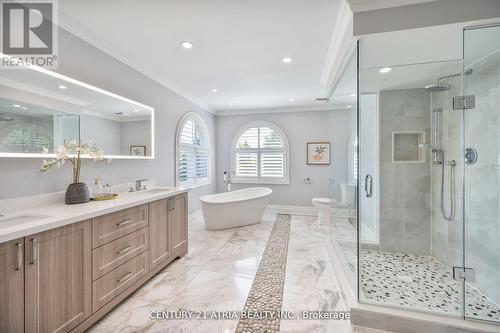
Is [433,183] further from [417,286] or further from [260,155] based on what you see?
[260,155]

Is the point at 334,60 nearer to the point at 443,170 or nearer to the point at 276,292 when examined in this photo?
the point at 443,170

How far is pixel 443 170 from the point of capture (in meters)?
2.57

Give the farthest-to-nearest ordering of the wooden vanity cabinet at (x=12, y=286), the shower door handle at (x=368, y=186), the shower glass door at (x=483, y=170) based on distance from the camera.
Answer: the shower door handle at (x=368, y=186)
the shower glass door at (x=483, y=170)
the wooden vanity cabinet at (x=12, y=286)

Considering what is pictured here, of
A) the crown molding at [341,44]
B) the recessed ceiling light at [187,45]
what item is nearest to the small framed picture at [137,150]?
the recessed ceiling light at [187,45]

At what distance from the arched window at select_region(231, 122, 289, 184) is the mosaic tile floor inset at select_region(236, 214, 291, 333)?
218 cm

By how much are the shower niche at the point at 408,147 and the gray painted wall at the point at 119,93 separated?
3.44 meters

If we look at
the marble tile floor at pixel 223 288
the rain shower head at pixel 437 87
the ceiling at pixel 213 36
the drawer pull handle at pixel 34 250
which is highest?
the ceiling at pixel 213 36

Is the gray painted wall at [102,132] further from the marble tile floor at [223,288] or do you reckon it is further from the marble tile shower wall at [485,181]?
the marble tile shower wall at [485,181]

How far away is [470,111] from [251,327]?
2.93 metres

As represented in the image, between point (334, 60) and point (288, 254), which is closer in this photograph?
point (334, 60)

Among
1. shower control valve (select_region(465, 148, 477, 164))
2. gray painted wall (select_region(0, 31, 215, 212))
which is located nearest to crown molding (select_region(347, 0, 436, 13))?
shower control valve (select_region(465, 148, 477, 164))

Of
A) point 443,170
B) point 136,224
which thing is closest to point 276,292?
point 136,224

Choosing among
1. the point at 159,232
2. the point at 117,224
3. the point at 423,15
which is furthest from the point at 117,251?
the point at 423,15

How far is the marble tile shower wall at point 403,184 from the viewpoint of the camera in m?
2.74
